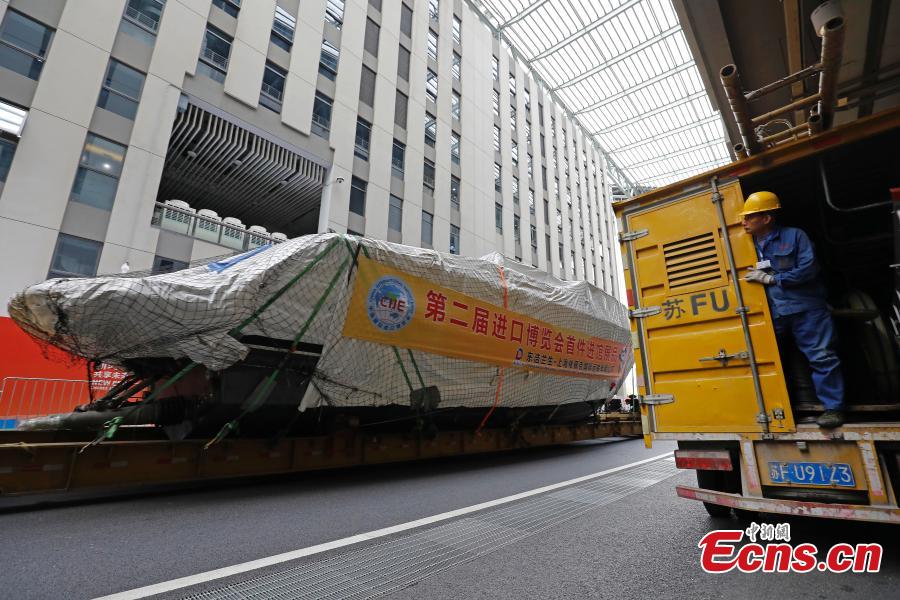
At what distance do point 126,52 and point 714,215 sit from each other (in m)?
15.5

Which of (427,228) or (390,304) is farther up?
(427,228)

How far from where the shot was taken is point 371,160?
699 inches

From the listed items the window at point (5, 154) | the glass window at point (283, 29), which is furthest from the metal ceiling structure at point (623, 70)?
the window at point (5, 154)

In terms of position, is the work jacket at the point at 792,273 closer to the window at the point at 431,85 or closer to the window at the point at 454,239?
the window at the point at 454,239

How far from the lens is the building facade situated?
1047 cm

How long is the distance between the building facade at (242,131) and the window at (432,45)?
14 cm

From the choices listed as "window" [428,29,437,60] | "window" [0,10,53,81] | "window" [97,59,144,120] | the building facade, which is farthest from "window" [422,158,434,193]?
"window" [0,10,53,81]

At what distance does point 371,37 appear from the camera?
19.2 meters

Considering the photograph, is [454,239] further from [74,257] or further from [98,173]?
[74,257]

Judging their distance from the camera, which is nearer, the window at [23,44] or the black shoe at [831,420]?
the black shoe at [831,420]

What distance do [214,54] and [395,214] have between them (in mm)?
8315

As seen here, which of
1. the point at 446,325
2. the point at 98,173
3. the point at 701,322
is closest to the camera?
the point at 701,322

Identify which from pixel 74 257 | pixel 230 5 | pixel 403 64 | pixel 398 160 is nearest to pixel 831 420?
pixel 74 257

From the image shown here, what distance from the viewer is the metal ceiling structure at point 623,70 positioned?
2489 centimetres
